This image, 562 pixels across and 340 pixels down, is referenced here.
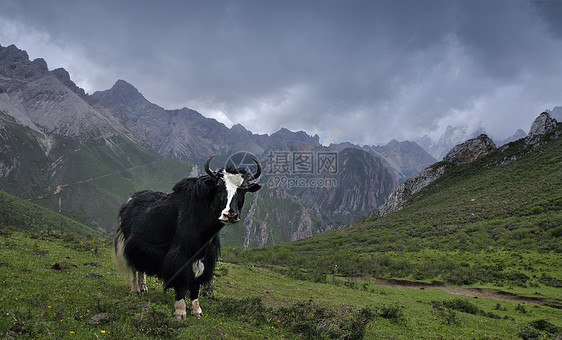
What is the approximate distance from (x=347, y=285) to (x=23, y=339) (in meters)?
21.4

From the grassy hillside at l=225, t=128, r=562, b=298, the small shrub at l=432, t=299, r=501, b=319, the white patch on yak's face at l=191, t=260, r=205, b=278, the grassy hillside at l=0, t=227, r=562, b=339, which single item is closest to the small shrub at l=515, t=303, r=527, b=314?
the grassy hillside at l=0, t=227, r=562, b=339

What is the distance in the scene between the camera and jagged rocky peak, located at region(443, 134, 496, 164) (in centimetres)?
11006

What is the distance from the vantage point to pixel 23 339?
184 inches

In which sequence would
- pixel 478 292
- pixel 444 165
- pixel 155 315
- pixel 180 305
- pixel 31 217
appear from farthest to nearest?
pixel 444 165 < pixel 31 217 < pixel 478 292 < pixel 180 305 < pixel 155 315

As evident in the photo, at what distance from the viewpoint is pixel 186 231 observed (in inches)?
306

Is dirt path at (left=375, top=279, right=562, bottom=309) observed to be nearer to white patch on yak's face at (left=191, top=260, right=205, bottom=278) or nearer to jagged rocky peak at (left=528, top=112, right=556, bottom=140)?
white patch on yak's face at (left=191, top=260, right=205, bottom=278)

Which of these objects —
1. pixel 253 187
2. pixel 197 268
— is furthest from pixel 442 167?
pixel 197 268

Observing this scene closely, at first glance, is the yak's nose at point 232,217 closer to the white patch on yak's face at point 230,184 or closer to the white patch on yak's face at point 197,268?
the white patch on yak's face at point 230,184

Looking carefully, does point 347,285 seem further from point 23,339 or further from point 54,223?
point 54,223

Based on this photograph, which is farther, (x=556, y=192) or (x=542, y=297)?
(x=556, y=192)

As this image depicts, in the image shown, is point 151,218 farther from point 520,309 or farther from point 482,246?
point 482,246

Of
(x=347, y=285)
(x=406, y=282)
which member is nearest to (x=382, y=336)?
(x=347, y=285)

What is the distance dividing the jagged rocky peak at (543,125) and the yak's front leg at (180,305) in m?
117

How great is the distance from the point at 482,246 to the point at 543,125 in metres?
87.7
